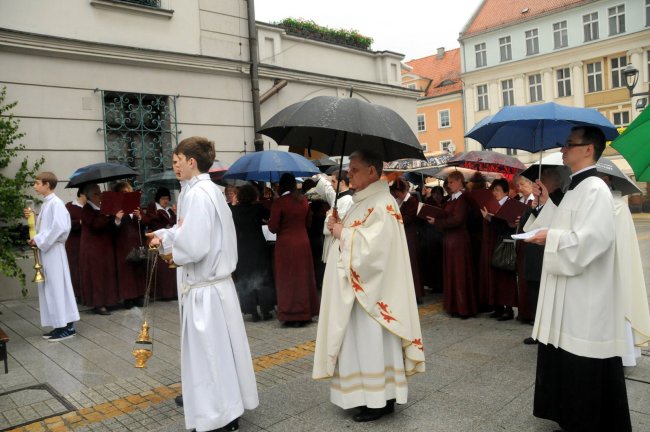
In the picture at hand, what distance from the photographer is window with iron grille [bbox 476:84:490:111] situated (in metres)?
41.5

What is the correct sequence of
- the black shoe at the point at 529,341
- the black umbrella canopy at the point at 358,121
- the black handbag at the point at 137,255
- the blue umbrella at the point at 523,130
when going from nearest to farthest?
the black umbrella canopy at the point at 358,121
the blue umbrella at the point at 523,130
the black shoe at the point at 529,341
the black handbag at the point at 137,255

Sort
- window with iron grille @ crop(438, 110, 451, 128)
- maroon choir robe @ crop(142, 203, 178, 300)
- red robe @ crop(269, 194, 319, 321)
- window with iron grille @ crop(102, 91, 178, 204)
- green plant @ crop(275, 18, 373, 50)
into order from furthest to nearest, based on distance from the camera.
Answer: window with iron grille @ crop(438, 110, 451, 128) → green plant @ crop(275, 18, 373, 50) → window with iron grille @ crop(102, 91, 178, 204) → maroon choir robe @ crop(142, 203, 178, 300) → red robe @ crop(269, 194, 319, 321)

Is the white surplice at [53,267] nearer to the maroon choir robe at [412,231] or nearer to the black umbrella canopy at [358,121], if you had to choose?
the black umbrella canopy at [358,121]

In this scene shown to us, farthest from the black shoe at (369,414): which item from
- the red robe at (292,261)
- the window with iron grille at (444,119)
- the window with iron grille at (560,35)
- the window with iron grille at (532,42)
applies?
the window with iron grille at (444,119)

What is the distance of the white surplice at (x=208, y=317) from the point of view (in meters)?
3.73

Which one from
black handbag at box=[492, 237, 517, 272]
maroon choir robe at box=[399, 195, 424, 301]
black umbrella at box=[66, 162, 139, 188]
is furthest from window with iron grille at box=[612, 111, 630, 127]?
black umbrella at box=[66, 162, 139, 188]

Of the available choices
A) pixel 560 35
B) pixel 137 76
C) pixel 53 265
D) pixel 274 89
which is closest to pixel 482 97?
pixel 560 35

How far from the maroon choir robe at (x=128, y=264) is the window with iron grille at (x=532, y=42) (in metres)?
36.7

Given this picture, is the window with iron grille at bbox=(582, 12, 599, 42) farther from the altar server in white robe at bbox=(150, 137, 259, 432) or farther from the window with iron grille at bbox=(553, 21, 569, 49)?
the altar server in white robe at bbox=(150, 137, 259, 432)

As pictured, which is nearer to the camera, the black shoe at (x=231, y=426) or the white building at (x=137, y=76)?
the black shoe at (x=231, y=426)

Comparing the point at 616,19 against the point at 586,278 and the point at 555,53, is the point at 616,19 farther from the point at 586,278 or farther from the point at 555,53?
the point at 586,278

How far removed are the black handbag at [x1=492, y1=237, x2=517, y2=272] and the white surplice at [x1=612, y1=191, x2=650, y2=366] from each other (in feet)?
5.74

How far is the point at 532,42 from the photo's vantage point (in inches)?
1534

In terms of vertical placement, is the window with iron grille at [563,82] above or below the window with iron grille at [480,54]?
below
